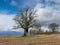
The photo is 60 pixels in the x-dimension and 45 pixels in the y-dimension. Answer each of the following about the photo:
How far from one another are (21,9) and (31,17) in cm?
301

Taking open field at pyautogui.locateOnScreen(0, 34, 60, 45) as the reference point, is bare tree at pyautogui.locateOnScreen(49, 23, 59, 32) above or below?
above

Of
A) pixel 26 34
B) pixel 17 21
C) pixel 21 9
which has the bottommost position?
pixel 26 34

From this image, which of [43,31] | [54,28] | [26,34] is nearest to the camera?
[26,34]

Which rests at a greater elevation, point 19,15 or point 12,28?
point 19,15

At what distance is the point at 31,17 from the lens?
1609 inches

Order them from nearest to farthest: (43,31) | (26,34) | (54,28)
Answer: (26,34) < (43,31) < (54,28)

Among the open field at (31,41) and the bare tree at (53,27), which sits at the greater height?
the bare tree at (53,27)

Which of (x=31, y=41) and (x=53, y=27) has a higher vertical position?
(x=53, y=27)

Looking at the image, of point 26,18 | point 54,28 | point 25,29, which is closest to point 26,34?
point 25,29

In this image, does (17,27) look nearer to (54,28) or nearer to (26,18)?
(26,18)

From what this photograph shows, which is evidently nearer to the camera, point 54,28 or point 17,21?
point 17,21

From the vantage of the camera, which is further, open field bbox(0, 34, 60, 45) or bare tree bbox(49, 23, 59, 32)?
bare tree bbox(49, 23, 59, 32)

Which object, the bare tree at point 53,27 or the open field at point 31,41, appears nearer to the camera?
the open field at point 31,41

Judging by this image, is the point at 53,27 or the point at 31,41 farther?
the point at 53,27
